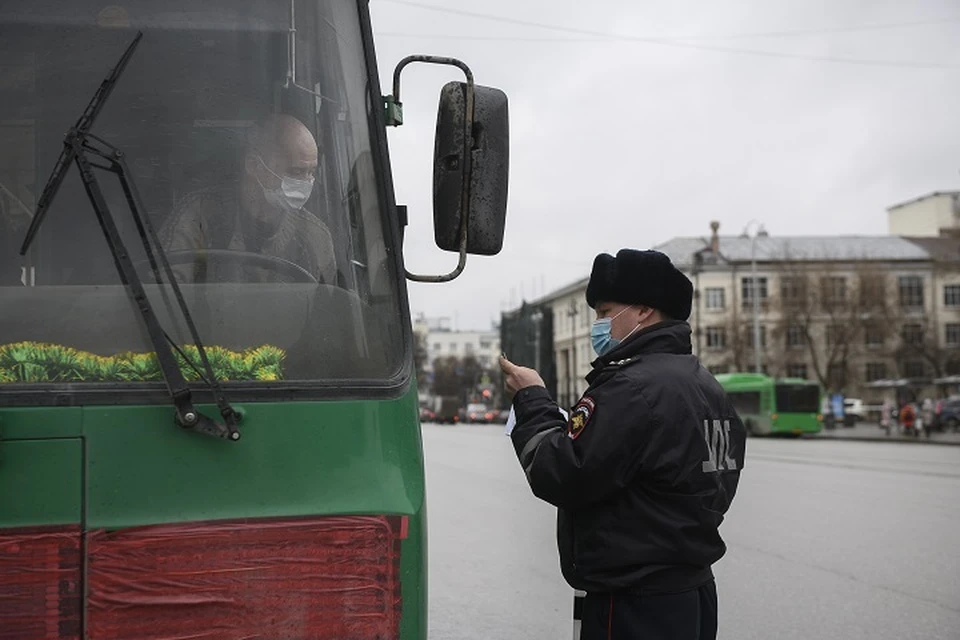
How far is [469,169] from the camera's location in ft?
10.5

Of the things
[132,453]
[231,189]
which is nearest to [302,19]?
[231,189]

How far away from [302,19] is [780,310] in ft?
237

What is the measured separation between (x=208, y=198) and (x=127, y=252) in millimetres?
254

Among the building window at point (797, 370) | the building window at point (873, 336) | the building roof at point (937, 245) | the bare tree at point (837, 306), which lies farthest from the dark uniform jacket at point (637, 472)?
the building roof at point (937, 245)

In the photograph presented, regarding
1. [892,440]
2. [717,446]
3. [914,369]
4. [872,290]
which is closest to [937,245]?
[914,369]

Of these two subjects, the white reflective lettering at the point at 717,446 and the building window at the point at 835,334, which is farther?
the building window at the point at 835,334

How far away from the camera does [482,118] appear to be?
324cm

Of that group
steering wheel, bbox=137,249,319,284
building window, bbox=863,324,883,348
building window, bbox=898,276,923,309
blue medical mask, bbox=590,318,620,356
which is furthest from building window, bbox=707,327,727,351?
steering wheel, bbox=137,249,319,284

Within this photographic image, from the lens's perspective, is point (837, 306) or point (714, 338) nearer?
point (837, 306)

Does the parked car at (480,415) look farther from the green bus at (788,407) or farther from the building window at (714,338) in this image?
the green bus at (788,407)

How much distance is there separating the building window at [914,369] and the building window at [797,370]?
21.7ft

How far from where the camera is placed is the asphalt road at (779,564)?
7.33 metres

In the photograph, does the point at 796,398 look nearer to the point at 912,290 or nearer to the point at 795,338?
the point at 795,338

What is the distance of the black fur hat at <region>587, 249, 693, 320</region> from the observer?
10.7 ft
